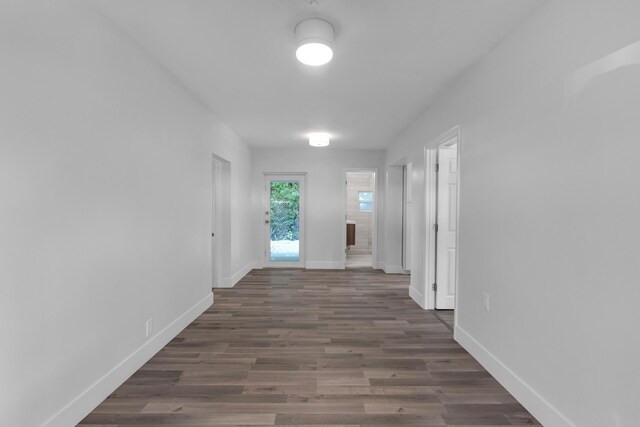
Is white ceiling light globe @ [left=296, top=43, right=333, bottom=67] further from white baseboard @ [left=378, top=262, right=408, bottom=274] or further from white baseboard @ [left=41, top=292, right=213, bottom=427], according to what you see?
white baseboard @ [left=378, top=262, right=408, bottom=274]

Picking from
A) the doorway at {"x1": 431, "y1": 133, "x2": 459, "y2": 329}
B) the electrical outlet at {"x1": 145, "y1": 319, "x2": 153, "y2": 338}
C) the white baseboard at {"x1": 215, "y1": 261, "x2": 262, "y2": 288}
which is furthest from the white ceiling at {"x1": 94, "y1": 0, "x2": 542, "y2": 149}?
the white baseboard at {"x1": 215, "y1": 261, "x2": 262, "y2": 288}

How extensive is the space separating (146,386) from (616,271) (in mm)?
2850

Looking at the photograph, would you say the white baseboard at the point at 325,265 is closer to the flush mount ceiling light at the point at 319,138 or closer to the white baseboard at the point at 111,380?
the flush mount ceiling light at the point at 319,138

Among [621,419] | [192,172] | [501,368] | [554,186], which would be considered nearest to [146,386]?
[192,172]

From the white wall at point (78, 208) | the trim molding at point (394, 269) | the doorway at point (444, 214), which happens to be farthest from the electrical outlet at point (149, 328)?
the trim molding at point (394, 269)

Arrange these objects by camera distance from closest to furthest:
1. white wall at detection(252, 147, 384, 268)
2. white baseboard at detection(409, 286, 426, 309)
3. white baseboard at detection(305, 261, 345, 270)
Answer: white baseboard at detection(409, 286, 426, 309), white wall at detection(252, 147, 384, 268), white baseboard at detection(305, 261, 345, 270)

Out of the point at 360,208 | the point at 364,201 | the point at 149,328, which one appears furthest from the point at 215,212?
the point at 364,201

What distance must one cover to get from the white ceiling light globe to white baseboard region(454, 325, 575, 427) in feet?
8.23

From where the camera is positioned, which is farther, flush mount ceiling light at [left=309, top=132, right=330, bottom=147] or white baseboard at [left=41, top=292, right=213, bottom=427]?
flush mount ceiling light at [left=309, top=132, right=330, bottom=147]

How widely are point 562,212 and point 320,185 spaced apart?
5.31m

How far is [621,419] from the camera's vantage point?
1.47 meters

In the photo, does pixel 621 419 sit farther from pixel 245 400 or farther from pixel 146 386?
pixel 146 386

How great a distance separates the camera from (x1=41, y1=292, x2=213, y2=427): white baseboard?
1845 millimetres

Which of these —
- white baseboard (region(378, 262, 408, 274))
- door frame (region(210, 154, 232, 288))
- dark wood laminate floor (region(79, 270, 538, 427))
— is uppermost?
door frame (region(210, 154, 232, 288))
